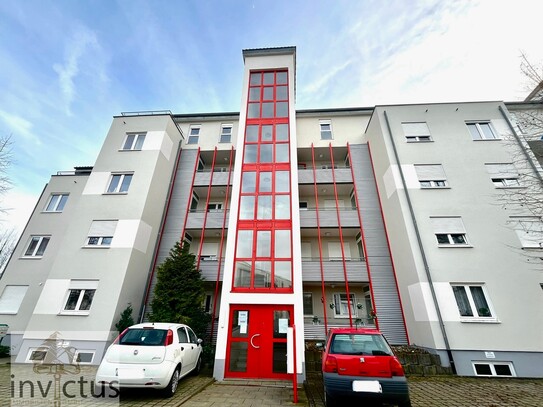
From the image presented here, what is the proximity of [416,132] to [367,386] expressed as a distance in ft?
46.9

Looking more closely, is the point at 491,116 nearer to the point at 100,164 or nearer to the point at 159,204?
the point at 159,204

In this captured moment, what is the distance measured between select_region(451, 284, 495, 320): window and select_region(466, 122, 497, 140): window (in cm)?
876

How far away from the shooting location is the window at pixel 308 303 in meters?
13.7

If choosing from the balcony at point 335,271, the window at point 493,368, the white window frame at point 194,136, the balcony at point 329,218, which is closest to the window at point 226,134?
the white window frame at point 194,136

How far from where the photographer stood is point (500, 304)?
987cm

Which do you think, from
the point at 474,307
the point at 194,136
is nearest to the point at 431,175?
the point at 474,307

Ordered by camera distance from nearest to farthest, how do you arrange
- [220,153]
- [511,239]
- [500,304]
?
1. [500,304]
2. [511,239]
3. [220,153]

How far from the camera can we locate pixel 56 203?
16016mm

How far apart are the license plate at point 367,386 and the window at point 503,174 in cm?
1283

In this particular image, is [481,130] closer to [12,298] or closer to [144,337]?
[144,337]

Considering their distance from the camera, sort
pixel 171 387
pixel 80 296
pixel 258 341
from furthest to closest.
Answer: pixel 80 296 < pixel 258 341 < pixel 171 387

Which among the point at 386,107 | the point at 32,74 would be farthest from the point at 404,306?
the point at 32,74

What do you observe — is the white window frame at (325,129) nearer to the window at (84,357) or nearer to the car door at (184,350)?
the car door at (184,350)

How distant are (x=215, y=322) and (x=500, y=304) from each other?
42.7 feet
